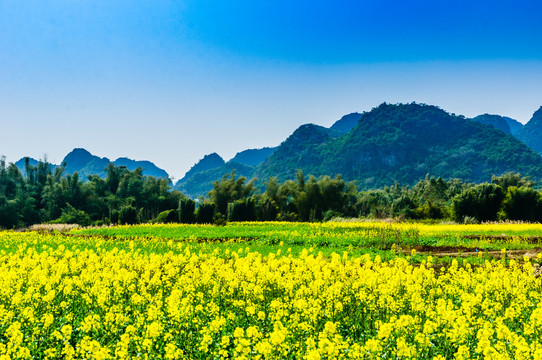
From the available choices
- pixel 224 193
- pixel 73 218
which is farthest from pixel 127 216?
pixel 224 193

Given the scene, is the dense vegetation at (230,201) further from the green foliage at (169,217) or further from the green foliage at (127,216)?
the green foliage at (169,217)

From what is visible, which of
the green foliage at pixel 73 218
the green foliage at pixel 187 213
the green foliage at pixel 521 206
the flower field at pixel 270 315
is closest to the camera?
the flower field at pixel 270 315

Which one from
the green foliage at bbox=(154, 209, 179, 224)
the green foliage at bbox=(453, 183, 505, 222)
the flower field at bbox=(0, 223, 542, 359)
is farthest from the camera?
the green foliage at bbox=(154, 209, 179, 224)

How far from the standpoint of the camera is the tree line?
124ft

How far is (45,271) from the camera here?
924 cm

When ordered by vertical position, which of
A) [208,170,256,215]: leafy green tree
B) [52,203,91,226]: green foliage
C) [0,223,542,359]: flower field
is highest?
[208,170,256,215]: leafy green tree


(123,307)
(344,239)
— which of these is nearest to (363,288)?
(123,307)

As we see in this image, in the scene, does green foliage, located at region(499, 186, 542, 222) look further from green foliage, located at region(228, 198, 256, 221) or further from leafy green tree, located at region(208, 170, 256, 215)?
leafy green tree, located at region(208, 170, 256, 215)

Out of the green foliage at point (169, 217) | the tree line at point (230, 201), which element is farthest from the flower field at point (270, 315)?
the green foliage at point (169, 217)

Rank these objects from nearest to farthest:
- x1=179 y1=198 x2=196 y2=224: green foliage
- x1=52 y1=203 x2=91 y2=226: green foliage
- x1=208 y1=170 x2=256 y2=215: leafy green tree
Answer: x1=179 y1=198 x2=196 y2=224: green foliage < x1=52 y1=203 x2=91 y2=226: green foliage < x1=208 y1=170 x2=256 y2=215: leafy green tree

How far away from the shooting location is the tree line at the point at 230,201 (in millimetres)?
37875

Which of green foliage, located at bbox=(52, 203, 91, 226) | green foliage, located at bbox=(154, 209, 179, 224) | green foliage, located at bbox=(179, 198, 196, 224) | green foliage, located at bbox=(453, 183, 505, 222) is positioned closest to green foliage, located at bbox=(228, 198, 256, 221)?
green foliage, located at bbox=(179, 198, 196, 224)

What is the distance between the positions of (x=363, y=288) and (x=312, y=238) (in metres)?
14.9

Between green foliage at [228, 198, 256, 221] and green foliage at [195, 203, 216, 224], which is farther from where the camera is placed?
green foliage at [228, 198, 256, 221]
